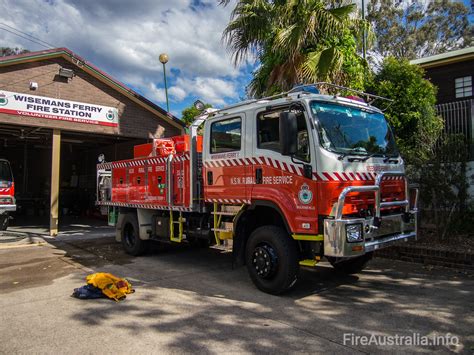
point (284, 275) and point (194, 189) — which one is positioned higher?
point (194, 189)

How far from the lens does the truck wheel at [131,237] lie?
873cm

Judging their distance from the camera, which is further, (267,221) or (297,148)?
(267,221)

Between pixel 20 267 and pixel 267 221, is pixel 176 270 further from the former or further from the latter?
pixel 20 267

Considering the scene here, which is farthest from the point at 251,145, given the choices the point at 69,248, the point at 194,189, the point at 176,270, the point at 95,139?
the point at 95,139

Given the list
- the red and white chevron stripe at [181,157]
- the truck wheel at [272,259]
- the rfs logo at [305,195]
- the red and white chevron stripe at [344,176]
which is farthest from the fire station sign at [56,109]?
the red and white chevron stripe at [344,176]

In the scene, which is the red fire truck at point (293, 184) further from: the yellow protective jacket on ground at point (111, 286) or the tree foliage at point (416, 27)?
the tree foliage at point (416, 27)

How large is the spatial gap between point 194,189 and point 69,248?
478cm

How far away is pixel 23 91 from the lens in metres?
11.0

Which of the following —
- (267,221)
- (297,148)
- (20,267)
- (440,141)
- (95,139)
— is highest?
(95,139)

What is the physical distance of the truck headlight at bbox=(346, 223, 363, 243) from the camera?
4707 mm

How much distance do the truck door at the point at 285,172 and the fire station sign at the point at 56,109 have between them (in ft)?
26.5

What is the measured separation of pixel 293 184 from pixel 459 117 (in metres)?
6.79

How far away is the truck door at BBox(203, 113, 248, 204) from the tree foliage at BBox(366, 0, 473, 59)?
2553 cm

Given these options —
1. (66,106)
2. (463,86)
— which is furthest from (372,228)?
(463,86)
